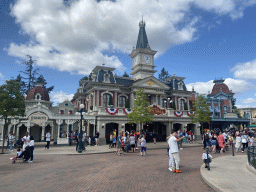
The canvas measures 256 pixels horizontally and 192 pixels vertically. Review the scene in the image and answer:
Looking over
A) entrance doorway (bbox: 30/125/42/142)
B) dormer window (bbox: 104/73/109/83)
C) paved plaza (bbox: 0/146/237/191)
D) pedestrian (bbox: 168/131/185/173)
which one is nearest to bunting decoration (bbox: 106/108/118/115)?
dormer window (bbox: 104/73/109/83)

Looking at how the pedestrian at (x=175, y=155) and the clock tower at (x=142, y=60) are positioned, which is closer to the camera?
the pedestrian at (x=175, y=155)

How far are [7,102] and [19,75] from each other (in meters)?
37.7

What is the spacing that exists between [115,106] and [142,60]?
10.7 m

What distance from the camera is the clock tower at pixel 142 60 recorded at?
33844mm

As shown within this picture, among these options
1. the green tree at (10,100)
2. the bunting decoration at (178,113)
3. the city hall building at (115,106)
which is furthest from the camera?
the bunting decoration at (178,113)

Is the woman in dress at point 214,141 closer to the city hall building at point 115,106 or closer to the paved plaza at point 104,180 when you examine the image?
the paved plaza at point 104,180

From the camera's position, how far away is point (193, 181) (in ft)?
23.5

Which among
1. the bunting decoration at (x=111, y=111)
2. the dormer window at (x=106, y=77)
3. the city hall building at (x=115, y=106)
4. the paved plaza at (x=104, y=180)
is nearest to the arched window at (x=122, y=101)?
the city hall building at (x=115, y=106)

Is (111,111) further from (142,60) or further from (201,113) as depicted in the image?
(201,113)

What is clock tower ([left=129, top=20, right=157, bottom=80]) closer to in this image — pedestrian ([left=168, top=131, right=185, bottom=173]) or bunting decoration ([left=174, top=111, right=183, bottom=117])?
bunting decoration ([left=174, top=111, right=183, bottom=117])

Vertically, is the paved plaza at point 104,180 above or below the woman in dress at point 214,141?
below

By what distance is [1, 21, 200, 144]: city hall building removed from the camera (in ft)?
78.5

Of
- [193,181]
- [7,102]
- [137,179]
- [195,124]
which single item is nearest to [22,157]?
[7,102]

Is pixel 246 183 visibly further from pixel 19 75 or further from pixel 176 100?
pixel 19 75
